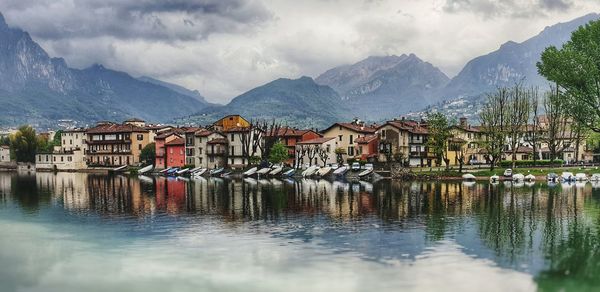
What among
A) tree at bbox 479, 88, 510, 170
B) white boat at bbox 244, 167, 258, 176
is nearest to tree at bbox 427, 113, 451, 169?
tree at bbox 479, 88, 510, 170

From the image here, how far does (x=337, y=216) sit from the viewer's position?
53188 mm

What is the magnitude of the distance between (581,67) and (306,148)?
255ft

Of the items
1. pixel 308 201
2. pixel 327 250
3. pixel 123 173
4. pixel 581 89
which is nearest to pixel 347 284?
pixel 327 250

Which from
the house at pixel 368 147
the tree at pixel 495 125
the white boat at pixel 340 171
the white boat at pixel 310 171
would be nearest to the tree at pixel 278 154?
the white boat at pixel 310 171

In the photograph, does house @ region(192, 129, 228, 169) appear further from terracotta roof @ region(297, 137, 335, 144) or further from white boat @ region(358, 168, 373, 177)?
white boat @ region(358, 168, 373, 177)

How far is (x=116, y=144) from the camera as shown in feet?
560

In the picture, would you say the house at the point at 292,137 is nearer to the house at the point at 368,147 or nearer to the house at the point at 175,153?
the house at the point at 368,147

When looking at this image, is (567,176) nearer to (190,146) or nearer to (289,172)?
(289,172)

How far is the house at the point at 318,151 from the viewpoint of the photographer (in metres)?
136

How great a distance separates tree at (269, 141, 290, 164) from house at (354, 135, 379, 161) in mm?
17417

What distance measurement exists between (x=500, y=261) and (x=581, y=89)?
1797 inches

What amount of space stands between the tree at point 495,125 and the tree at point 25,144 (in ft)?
450

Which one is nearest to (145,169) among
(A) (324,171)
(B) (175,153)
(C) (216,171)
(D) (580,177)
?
(B) (175,153)

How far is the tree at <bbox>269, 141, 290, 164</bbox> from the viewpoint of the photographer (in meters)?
132
